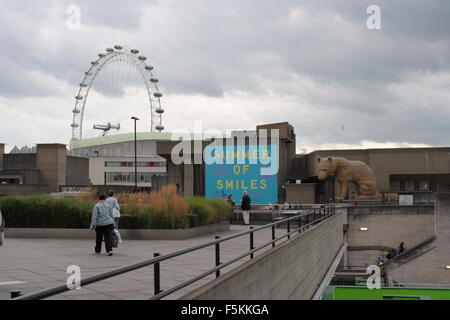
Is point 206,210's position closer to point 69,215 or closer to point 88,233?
point 88,233

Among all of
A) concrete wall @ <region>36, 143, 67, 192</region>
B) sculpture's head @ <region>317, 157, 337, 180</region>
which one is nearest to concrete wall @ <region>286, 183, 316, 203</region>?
sculpture's head @ <region>317, 157, 337, 180</region>

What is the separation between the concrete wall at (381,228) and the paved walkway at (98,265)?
29.1m

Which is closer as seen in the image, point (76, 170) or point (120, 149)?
point (76, 170)

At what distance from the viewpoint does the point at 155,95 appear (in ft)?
376

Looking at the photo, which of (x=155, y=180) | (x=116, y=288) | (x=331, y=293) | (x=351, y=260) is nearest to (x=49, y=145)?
(x=155, y=180)

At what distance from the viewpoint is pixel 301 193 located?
59.0 m

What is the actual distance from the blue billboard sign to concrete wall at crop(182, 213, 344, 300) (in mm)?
41237

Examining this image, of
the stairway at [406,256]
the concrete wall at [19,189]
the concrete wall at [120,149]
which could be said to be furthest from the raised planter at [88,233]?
the concrete wall at [120,149]

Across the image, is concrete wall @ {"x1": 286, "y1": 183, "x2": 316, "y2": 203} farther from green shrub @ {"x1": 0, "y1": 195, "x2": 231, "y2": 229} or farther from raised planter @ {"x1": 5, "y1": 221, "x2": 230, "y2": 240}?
raised planter @ {"x1": 5, "y1": 221, "x2": 230, "y2": 240}

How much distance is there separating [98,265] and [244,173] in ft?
168

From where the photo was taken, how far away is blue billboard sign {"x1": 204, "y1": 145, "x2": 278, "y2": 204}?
205ft

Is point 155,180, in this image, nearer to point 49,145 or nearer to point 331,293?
point 49,145

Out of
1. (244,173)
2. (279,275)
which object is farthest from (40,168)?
(279,275)

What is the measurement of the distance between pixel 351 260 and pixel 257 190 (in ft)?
63.3
